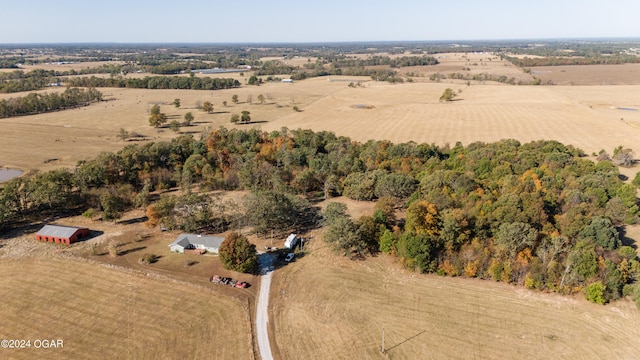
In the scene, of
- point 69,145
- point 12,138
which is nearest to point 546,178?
point 69,145

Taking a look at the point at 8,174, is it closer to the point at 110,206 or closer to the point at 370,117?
the point at 110,206

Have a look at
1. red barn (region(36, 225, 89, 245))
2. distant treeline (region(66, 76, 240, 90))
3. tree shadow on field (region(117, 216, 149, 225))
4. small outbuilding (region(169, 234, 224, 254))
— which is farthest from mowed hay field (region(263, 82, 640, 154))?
red barn (region(36, 225, 89, 245))

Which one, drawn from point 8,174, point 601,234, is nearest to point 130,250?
point 8,174

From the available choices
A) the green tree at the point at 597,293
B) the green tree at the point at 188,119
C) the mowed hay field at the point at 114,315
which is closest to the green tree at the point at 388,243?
the mowed hay field at the point at 114,315

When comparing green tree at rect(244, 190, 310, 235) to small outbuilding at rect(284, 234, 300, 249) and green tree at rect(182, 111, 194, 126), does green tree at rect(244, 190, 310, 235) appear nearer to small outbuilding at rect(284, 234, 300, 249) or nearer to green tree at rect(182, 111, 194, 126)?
small outbuilding at rect(284, 234, 300, 249)

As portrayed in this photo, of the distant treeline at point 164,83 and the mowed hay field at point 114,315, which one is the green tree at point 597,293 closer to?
the mowed hay field at point 114,315

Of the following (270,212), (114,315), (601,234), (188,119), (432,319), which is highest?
(188,119)

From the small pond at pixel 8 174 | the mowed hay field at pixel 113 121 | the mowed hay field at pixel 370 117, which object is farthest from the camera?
the mowed hay field at pixel 370 117
